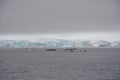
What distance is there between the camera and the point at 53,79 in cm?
7131

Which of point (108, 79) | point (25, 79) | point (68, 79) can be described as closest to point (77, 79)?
point (68, 79)

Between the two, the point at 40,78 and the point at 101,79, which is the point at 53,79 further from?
the point at 101,79

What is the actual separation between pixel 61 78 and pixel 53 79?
9.53ft

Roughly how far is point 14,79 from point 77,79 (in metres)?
15.5

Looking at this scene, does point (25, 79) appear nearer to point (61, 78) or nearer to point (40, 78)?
point (40, 78)

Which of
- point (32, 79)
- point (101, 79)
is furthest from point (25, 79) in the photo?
point (101, 79)

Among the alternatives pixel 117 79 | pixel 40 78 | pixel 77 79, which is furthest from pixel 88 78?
pixel 40 78

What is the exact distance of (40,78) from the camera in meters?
73.0

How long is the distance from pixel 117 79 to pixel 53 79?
50.8ft

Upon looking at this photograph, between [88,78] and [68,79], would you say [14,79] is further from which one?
[88,78]

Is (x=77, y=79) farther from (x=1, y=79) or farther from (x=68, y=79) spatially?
(x=1, y=79)

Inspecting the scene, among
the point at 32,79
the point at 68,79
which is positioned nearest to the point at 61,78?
the point at 68,79

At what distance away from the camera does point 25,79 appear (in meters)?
71.6

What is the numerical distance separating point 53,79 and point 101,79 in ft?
38.5
